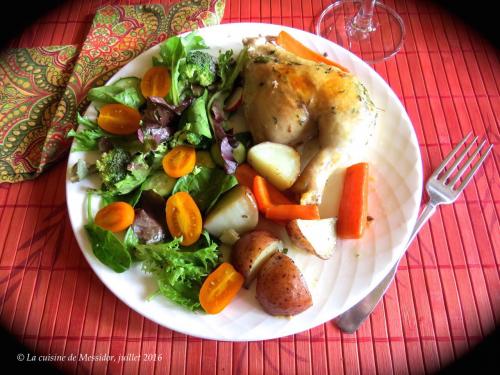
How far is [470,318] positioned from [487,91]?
1.13m

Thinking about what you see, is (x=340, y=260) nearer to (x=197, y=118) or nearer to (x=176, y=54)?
(x=197, y=118)

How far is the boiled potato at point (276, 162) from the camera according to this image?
1655 millimetres

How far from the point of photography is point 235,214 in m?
1.58

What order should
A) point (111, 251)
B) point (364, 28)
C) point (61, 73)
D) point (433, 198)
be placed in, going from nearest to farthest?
point (111, 251) → point (433, 198) → point (61, 73) → point (364, 28)

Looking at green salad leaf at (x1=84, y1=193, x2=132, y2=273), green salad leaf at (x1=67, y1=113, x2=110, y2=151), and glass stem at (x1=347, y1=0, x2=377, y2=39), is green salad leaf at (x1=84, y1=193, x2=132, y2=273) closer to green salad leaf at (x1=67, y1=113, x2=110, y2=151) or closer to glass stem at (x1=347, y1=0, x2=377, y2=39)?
green salad leaf at (x1=67, y1=113, x2=110, y2=151)

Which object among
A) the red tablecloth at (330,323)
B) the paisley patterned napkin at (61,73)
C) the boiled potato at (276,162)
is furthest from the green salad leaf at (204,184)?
the paisley patterned napkin at (61,73)

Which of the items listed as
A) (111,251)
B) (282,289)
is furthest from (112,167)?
(282,289)

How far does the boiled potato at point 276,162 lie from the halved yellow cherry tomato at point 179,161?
9.0 inches

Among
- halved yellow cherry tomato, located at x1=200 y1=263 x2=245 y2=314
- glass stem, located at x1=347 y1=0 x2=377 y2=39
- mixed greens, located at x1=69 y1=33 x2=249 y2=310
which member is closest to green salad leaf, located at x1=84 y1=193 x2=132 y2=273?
mixed greens, located at x1=69 y1=33 x2=249 y2=310

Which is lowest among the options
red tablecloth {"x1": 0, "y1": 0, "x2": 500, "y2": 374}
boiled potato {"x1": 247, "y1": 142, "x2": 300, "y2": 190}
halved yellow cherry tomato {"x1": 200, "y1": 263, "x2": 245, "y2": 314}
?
red tablecloth {"x1": 0, "y1": 0, "x2": 500, "y2": 374}

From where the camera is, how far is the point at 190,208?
160 cm

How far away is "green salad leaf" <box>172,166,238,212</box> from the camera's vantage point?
1661 mm

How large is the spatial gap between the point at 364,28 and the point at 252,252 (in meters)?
1.48

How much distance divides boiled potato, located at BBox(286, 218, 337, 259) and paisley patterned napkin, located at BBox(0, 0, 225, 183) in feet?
3.60
